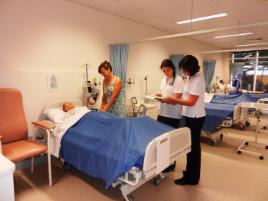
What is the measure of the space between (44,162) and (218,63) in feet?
24.8

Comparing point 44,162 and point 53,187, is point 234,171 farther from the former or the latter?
point 44,162

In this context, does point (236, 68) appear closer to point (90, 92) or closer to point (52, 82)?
point (90, 92)

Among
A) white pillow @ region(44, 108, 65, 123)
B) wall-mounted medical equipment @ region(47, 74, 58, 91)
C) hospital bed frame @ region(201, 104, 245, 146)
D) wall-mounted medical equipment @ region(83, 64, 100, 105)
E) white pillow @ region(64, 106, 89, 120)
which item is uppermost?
wall-mounted medical equipment @ region(47, 74, 58, 91)

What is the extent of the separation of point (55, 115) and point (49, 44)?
1.06 meters

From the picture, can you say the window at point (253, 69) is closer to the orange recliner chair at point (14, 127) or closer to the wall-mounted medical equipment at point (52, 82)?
the wall-mounted medical equipment at point (52, 82)

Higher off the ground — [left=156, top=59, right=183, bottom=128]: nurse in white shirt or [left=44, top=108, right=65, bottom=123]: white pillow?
[left=156, top=59, right=183, bottom=128]: nurse in white shirt

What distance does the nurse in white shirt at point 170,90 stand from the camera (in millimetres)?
2449

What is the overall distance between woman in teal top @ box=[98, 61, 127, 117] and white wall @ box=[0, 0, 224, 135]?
0.75 m

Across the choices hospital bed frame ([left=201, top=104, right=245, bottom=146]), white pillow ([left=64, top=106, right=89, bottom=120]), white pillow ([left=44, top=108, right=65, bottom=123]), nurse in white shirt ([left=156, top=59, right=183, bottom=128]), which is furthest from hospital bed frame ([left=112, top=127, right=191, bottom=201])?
hospital bed frame ([left=201, top=104, right=245, bottom=146])

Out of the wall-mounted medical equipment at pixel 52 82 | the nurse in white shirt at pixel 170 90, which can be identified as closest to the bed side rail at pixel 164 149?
the nurse in white shirt at pixel 170 90

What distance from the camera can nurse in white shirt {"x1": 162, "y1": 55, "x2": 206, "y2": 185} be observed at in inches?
85.8

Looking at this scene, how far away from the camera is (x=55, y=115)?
2.70 meters

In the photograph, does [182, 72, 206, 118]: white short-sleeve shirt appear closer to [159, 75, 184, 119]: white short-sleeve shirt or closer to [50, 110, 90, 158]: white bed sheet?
[159, 75, 184, 119]: white short-sleeve shirt

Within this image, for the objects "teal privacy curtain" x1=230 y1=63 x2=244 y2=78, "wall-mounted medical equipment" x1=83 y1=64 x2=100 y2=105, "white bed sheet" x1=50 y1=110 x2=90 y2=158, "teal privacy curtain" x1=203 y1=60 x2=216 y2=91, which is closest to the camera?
"white bed sheet" x1=50 y1=110 x2=90 y2=158
